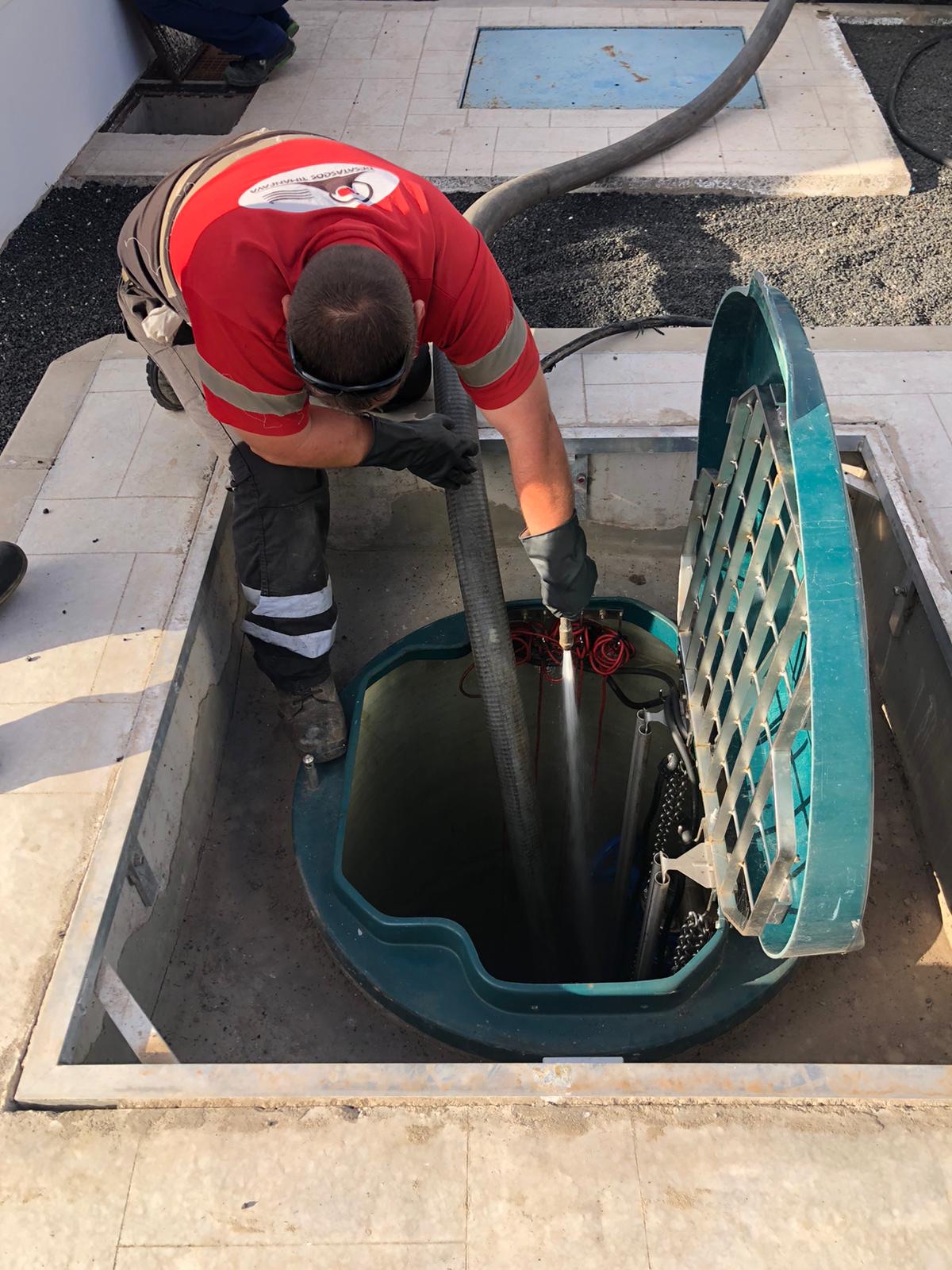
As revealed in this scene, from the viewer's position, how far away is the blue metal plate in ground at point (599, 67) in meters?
5.29

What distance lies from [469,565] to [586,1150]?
4.59ft

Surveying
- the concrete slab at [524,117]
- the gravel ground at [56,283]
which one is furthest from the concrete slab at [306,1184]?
the concrete slab at [524,117]

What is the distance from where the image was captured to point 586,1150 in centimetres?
156

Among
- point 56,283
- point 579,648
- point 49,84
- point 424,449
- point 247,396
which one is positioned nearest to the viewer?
point 247,396

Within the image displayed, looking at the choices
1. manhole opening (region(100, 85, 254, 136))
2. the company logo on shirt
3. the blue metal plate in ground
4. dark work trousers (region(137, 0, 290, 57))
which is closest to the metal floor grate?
the company logo on shirt

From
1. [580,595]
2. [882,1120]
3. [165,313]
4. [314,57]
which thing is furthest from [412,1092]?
[314,57]

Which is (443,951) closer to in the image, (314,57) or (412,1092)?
(412,1092)

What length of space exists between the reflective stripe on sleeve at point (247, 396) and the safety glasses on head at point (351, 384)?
215 mm

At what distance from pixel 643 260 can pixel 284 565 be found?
2643 mm

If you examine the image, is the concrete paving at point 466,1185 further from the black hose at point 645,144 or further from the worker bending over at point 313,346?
the black hose at point 645,144

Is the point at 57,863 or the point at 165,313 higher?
the point at 165,313

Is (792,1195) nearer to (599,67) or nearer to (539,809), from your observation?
(539,809)

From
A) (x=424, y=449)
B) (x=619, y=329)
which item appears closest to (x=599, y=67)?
(x=619, y=329)

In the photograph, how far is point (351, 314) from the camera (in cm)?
170
